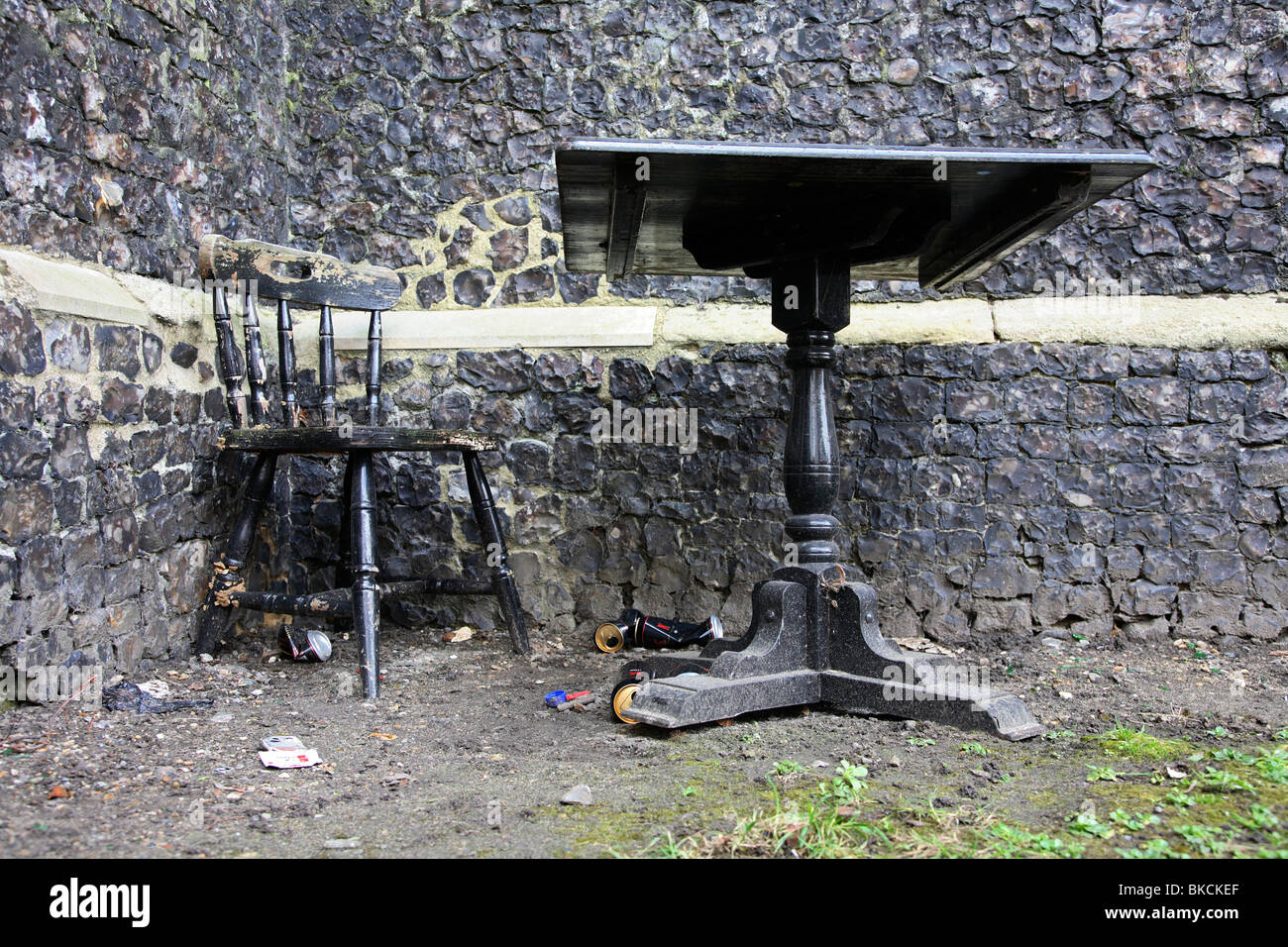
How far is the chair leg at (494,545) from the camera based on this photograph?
3.23m

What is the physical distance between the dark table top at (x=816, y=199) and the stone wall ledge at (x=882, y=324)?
18.4 inches

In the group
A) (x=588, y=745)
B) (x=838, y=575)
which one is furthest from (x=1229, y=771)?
(x=588, y=745)

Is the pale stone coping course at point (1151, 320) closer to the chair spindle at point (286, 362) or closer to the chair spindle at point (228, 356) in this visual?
the chair spindle at point (286, 362)

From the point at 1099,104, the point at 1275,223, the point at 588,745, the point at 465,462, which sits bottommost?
the point at 588,745

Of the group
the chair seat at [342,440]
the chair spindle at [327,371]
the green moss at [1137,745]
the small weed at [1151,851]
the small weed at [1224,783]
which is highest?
the chair spindle at [327,371]

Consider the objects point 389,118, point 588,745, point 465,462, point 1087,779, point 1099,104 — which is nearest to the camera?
point 1087,779

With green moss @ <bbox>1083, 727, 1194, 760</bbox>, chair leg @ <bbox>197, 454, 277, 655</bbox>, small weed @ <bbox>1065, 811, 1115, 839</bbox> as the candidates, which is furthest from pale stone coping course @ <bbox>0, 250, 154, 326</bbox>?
green moss @ <bbox>1083, 727, 1194, 760</bbox>

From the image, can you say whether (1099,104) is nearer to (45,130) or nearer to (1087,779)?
(1087,779)

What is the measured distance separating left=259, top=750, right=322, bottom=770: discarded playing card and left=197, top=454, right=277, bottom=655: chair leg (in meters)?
0.97

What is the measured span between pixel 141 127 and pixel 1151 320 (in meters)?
3.28

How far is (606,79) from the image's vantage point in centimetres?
364

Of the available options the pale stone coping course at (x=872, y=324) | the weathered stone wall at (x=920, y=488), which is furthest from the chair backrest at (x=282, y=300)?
the pale stone coping course at (x=872, y=324)

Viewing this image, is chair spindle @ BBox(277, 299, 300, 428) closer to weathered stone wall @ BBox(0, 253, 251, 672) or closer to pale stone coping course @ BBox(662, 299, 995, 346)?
weathered stone wall @ BBox(0, 253, 251, 672)

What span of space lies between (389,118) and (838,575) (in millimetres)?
2462
